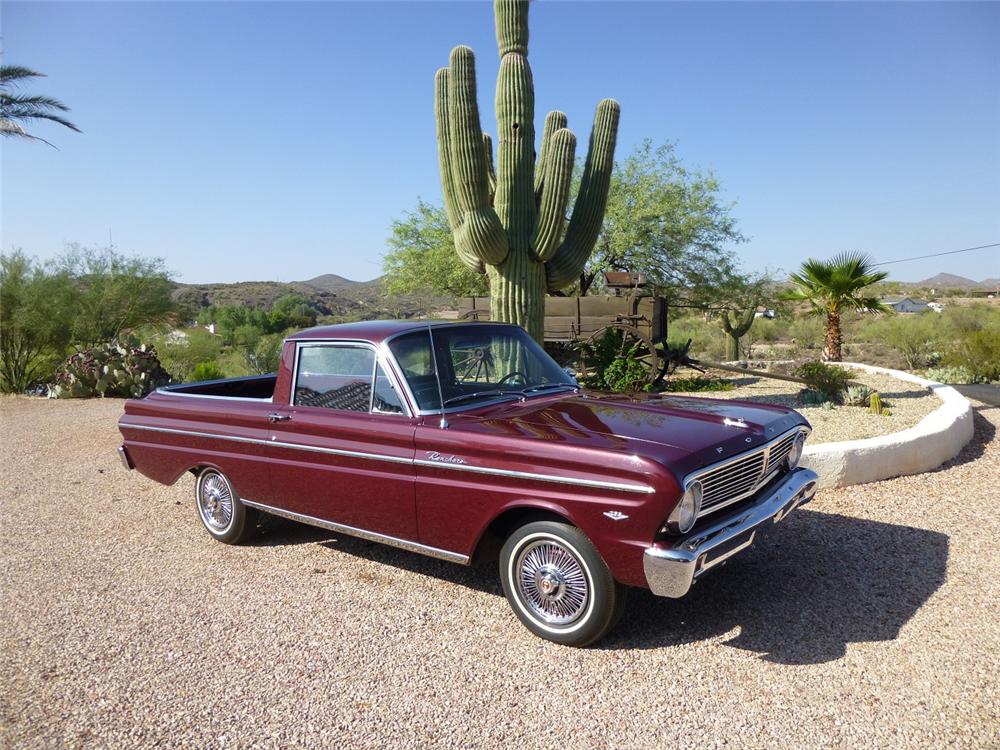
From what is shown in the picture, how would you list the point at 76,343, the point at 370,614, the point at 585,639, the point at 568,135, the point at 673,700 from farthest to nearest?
the point at 76,343
the point at 568,135
the point at 370,614
the point at 585,639
the point at 673,700

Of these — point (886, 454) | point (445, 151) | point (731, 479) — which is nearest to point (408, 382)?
point (731, 479)

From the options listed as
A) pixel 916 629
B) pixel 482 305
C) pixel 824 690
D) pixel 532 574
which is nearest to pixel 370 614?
pixel 532 574

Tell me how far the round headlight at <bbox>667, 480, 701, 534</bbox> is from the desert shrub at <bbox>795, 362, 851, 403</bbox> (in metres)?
6.96

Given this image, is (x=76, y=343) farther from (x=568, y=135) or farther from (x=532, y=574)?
(x=532, y=574)

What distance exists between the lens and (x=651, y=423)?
11.7 ft

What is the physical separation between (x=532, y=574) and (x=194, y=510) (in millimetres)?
3771

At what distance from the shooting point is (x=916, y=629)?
11.4 feet

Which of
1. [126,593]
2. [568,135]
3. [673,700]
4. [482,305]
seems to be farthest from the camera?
[482,305]

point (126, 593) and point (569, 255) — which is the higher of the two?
point (569, 255)

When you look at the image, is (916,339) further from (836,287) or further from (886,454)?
(886,454)

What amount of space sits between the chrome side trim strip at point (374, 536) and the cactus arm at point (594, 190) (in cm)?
611

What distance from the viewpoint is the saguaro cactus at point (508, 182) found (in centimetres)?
909

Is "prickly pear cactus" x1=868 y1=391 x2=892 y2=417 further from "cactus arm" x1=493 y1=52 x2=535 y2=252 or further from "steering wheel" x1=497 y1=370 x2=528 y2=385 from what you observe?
"steering wheel" x1=497 y1=370 x2=528 y2=385

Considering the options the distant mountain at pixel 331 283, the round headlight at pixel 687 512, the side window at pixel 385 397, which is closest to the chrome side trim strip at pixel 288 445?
the side window at pixel 385 397
